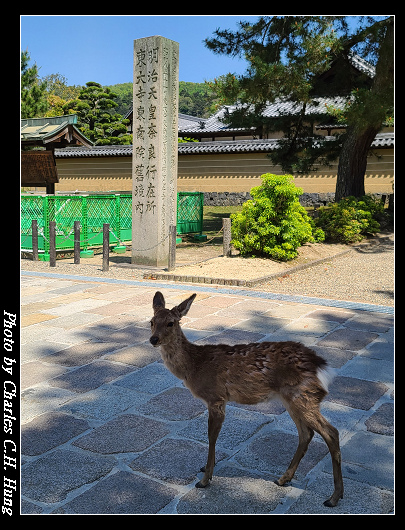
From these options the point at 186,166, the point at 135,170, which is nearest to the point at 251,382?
the point at 135,170

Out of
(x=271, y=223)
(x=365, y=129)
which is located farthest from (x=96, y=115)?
(x=271, y=223)

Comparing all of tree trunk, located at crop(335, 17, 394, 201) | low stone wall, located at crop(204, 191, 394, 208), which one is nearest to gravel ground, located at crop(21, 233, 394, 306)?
tree trunk, located at crop(335, 17, 394, 201)

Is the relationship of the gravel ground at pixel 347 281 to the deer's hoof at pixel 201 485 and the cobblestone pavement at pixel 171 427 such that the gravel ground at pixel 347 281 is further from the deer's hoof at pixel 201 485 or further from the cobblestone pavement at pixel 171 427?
the deer's hoof at pixel 201 485

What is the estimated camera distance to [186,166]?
24.7 metres

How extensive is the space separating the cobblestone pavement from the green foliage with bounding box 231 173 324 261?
4182 mm

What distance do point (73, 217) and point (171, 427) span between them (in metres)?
10.1

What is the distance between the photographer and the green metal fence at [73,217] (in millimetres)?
12477

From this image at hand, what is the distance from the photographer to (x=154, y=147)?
1073cm

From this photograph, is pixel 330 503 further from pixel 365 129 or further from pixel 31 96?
pixel 31 96

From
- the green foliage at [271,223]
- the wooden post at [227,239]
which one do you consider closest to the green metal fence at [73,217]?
the wooden post at [227,239]

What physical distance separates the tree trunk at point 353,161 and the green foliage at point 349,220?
29.1 inches

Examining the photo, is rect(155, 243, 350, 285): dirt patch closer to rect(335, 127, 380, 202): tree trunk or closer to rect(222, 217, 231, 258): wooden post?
rect(222, 217, 231, 258): wooden post
